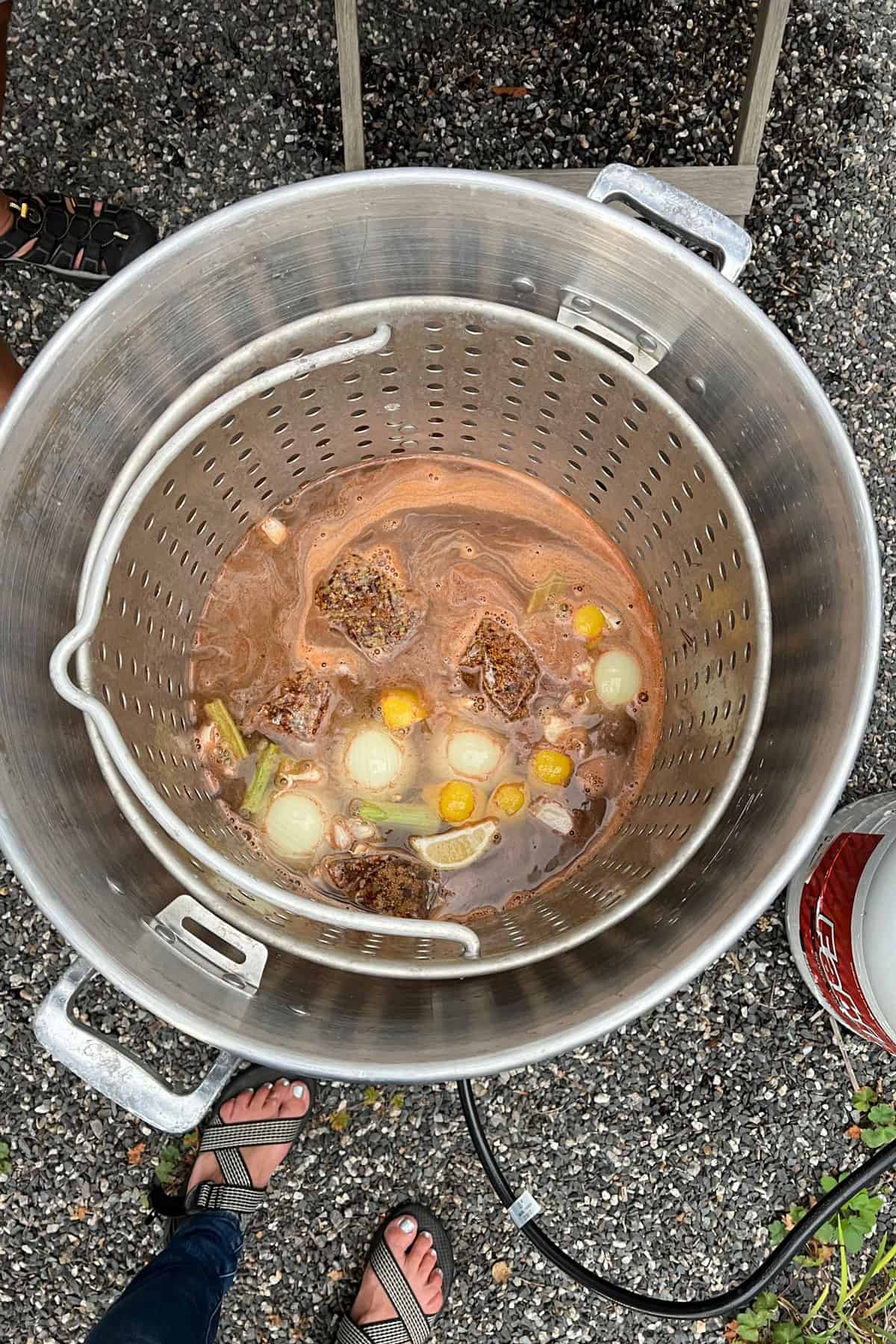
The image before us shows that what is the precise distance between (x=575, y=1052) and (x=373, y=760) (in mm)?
749

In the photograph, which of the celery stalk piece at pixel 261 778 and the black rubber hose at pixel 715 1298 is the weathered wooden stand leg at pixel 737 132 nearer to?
the celery stalk piece at pixel 261 778

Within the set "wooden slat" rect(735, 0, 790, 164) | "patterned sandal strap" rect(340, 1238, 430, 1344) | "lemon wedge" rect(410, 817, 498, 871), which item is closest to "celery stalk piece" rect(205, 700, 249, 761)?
"lemon wedge" rect(410, 817, 498, 871)

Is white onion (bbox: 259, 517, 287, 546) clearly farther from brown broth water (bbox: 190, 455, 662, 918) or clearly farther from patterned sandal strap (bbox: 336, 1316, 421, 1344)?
patterned sandal strap (bbox: 336, 1316, 421, 1344)

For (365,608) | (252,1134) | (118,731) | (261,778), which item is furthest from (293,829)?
(252,1134)

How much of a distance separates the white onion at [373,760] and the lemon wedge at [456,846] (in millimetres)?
96

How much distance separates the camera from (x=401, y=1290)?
5.33ft

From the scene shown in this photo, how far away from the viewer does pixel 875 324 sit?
1.72 m

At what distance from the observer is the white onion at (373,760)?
129 centimetres

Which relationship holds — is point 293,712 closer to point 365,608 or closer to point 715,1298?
point 365,608

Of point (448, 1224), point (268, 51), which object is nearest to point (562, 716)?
point (448, 1224)

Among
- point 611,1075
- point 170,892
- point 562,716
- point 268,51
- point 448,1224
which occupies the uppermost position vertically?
point 268,51

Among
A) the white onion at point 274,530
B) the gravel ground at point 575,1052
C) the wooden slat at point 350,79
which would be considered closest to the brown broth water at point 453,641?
the white onion at point 274,530

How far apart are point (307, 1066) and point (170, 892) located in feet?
0.95

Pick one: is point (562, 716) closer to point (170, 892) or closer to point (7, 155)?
point (170, 892)
